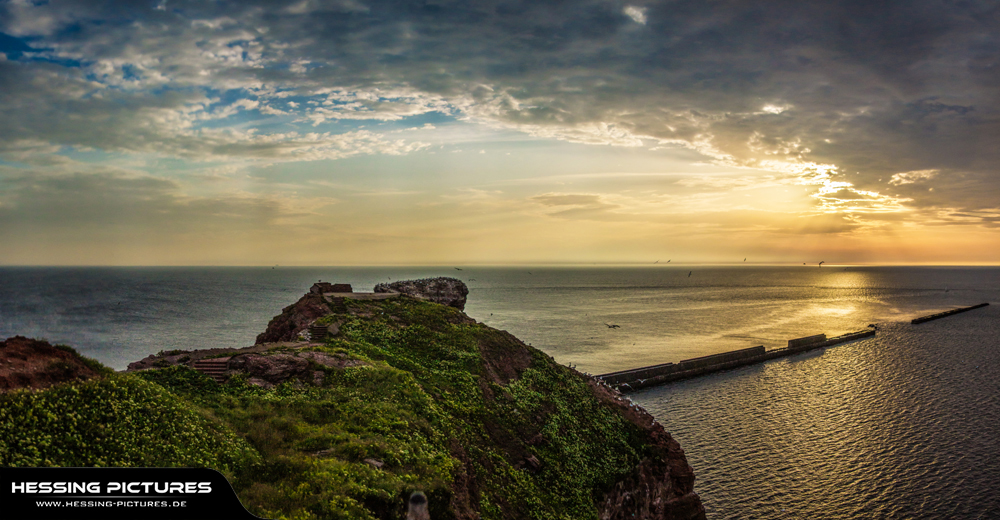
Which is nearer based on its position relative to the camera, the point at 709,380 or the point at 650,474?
the point at 650,474

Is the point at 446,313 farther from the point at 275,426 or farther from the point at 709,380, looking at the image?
the point at 709,380

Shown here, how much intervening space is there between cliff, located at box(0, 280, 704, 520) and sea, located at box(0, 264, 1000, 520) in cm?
970

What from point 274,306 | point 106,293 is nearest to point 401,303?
point 274,306

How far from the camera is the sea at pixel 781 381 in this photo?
112 feet

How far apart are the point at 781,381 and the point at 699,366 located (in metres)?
9.83

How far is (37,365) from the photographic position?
13734mm

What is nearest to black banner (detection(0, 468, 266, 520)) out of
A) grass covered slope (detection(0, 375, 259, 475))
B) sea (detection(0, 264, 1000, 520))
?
grass covered slope (detection(0, 375, 259, 475))

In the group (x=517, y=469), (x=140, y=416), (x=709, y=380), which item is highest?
(x=140, y=416)

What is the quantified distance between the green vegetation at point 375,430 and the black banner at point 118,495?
5257 mm

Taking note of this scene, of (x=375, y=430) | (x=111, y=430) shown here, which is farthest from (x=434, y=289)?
(x=111, y=430)

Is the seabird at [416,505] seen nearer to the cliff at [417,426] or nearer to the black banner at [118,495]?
the cliff at [417,426]

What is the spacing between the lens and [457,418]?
72.3 ft

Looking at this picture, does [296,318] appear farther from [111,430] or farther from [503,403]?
[111,430]

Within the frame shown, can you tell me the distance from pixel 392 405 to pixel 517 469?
19.6ft
